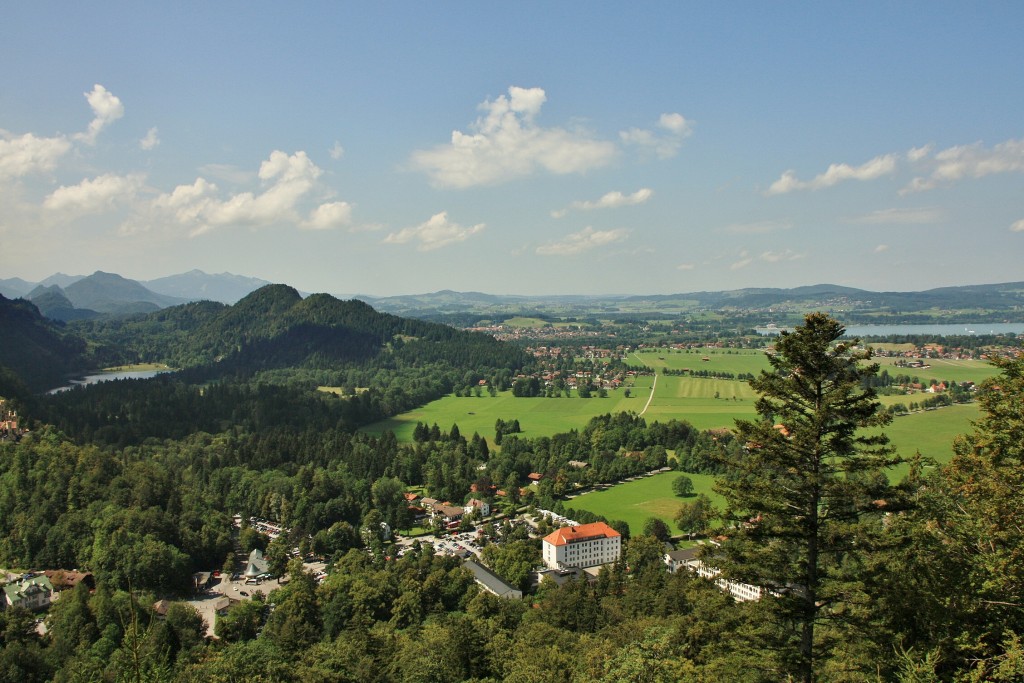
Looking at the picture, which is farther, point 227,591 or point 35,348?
point 35,348

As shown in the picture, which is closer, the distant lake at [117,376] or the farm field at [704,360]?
the distant lake at [117,376]

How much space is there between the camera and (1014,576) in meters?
9.83

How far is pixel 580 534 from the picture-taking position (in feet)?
125

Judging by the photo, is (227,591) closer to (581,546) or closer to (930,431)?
(581,546)

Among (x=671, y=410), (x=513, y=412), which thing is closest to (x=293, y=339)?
(x=513, y=412)

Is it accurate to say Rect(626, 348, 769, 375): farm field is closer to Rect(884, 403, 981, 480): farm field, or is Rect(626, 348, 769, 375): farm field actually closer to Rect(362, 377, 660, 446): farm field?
Rect(362, 377, 660, 446): farm field

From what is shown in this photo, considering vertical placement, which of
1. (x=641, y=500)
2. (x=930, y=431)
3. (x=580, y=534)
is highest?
(x=930, y=431)

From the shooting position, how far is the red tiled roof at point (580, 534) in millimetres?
37438

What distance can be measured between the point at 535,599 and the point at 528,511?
15069 millimetres

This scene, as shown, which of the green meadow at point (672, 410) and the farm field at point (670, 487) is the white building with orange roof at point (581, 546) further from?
the green meadow at point (672, 410)

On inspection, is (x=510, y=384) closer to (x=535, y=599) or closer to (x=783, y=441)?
(x=535, y=599)

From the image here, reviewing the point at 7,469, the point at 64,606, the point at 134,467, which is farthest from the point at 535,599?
the point at 7,469


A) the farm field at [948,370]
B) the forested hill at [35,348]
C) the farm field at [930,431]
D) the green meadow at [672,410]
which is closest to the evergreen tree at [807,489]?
the farm field at [930,431]

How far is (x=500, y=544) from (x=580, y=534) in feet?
16.4
